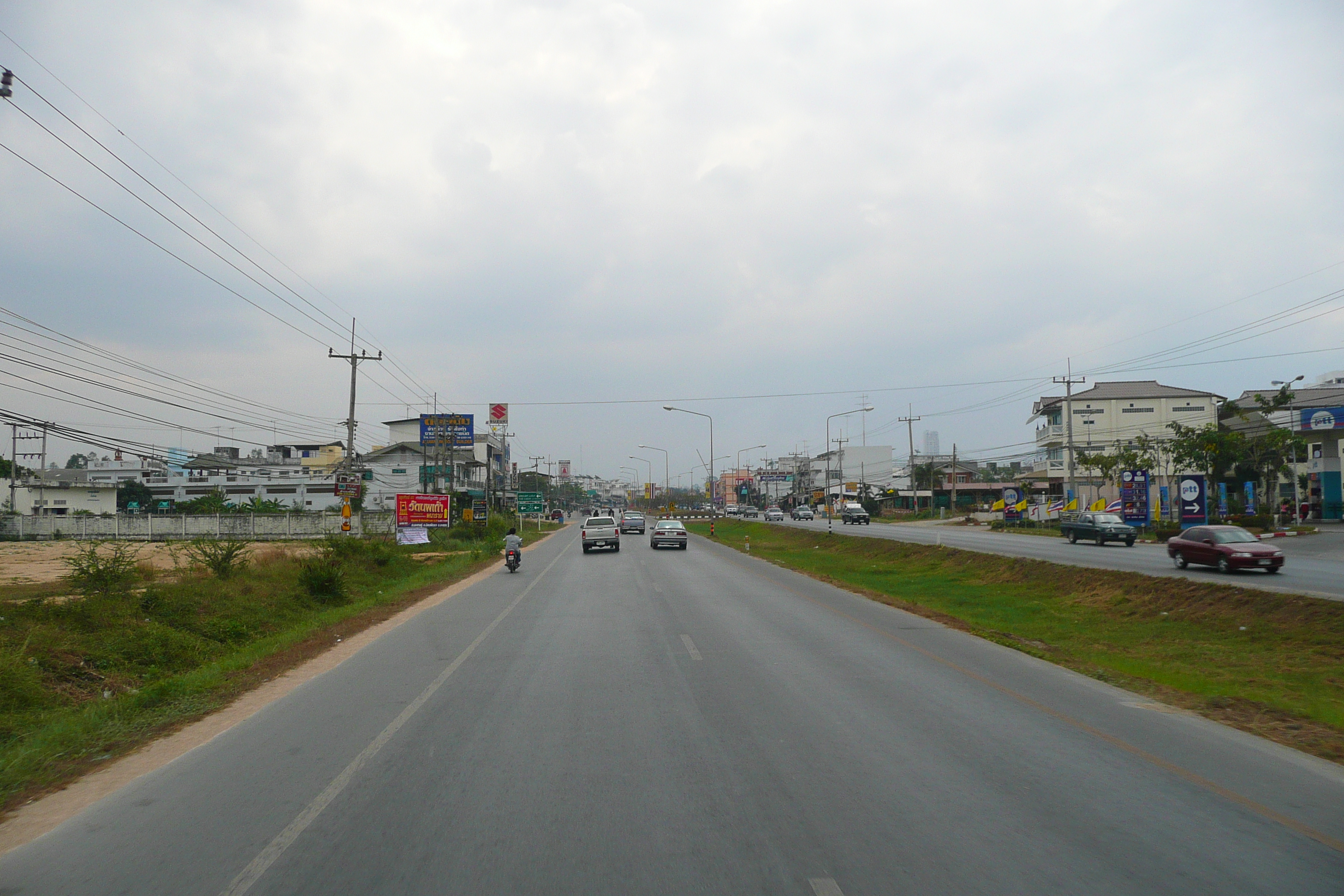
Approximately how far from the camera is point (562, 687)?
10133mm

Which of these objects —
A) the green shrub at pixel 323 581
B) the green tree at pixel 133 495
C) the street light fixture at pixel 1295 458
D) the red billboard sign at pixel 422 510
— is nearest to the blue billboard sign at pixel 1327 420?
the street light fixture at pixel 1295 458

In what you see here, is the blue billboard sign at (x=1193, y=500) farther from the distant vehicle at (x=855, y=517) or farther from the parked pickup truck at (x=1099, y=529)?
the distant vehicle at (x=855, y=517)

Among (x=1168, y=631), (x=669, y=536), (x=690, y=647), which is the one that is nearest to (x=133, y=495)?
(x=669, y=536)

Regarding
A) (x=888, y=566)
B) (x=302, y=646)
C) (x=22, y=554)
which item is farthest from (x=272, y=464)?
(x=302, y=646)

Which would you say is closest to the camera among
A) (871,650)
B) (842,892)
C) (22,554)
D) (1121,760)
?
(842,892)

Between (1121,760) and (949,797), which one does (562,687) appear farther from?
(1121,760)

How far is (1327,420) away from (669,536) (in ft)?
136

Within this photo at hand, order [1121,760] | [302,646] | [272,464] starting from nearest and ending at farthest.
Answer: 1. [1121,760]
2. [302,646]
3. [272,464]

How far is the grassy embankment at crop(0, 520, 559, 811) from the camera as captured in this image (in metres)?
8.64

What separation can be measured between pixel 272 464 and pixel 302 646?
109386 mm

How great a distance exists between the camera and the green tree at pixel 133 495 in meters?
90.6

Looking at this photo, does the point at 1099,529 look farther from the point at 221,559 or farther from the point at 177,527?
the point at 177,527

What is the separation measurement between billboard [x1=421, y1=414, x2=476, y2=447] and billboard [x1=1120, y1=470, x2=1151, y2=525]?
46.9 metres

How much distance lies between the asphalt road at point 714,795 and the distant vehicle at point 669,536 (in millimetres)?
33375
